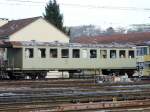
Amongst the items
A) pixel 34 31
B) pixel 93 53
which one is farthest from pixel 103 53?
pixel 34 31

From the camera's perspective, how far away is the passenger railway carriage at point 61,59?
3591 cm

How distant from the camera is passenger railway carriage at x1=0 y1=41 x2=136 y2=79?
118 ft

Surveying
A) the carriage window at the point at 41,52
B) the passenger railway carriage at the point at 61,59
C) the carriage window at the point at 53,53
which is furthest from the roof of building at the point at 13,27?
the carriage window at the point at 41,52

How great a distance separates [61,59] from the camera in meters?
36.8

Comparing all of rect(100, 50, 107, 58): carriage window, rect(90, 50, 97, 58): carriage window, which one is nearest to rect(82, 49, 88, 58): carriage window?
rect(90, 50, 97, 58): carriage window

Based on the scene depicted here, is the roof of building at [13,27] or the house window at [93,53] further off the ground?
the roof of building at [13,27]

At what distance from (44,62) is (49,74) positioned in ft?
11.3

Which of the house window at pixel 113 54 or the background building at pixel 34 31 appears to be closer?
the house window at pixel 113 54

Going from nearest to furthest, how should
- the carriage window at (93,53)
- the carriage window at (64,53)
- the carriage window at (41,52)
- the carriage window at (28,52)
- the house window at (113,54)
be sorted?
the carriage window at (28,52), the carriage window at (41,52), the carriage window at (64,53), the carriage window at (93,53), the house window at (113,54)

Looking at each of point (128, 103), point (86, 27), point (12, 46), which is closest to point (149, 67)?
point (12, 46)

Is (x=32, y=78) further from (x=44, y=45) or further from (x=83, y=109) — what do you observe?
(x=83, y=109)

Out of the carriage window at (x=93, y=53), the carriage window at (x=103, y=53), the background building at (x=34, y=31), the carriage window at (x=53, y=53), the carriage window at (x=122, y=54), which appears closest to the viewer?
the carriage window at (x=53, y=53)

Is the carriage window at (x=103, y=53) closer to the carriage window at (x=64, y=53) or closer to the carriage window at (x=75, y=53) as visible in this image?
the carriage window at (x=75, y=53)

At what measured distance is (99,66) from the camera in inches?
1529
